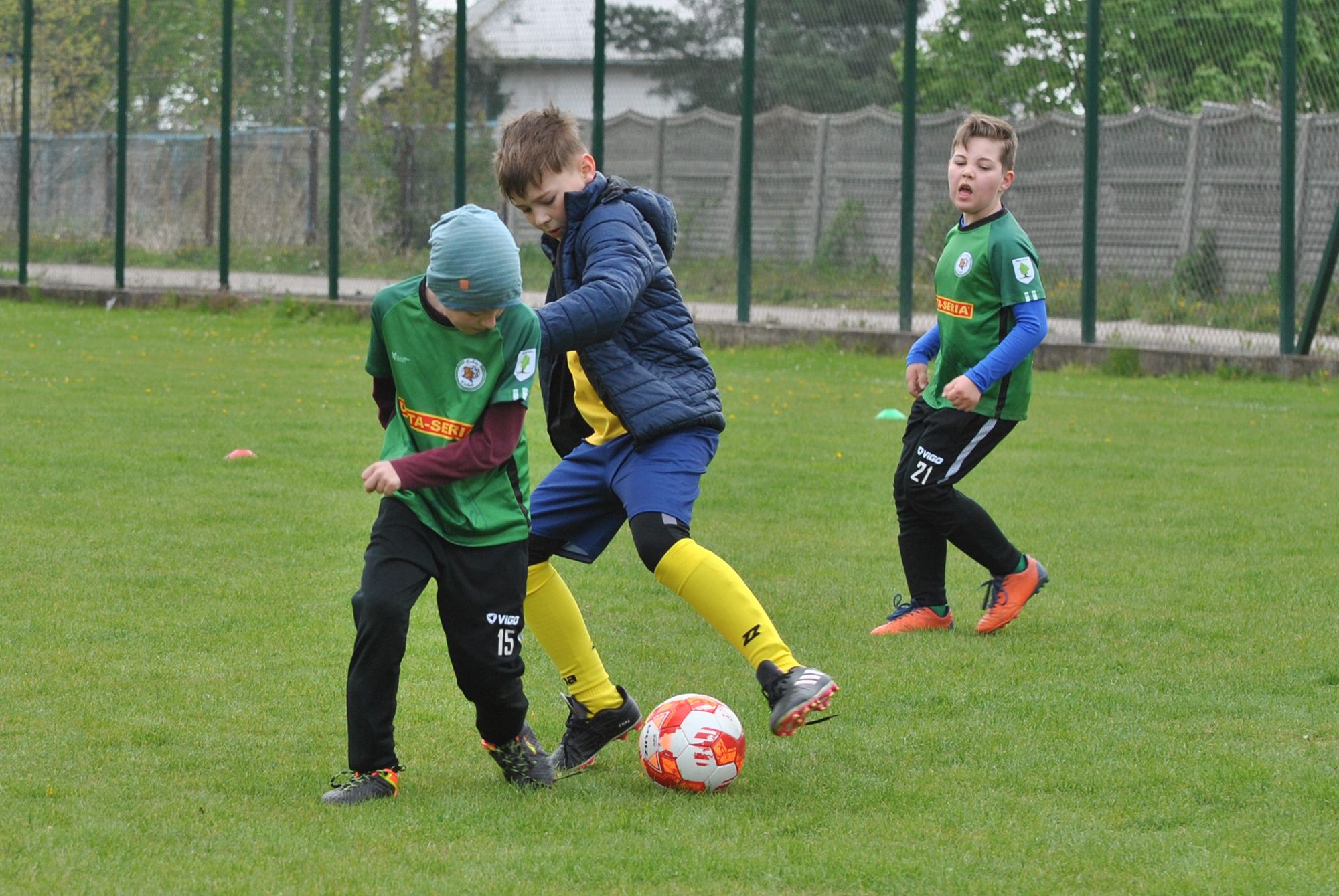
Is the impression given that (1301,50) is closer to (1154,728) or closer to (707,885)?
(1154,728)

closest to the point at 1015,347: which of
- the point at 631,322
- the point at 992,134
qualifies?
the point at 992,134

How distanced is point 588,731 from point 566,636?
251 mm

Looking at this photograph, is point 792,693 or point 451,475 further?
point 792,693

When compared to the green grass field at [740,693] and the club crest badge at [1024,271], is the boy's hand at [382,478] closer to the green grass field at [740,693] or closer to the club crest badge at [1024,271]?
the green grass field at [740,693]

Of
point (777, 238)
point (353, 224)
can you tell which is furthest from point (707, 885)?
point (353, 224)

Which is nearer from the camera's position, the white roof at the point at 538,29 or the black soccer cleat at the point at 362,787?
the black soccer cleat at the point at 362,787

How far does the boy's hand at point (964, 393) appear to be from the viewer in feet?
17.7

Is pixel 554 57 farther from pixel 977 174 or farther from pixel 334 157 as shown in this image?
pixel 977 174

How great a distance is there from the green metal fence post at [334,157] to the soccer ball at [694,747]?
14.9 metres

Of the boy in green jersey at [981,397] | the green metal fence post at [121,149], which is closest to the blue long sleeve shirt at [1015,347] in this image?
the boy in green jersey at [981,397]

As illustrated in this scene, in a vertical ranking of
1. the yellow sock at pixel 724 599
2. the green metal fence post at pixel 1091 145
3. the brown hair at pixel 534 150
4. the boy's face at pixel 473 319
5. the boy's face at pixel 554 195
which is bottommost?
the yellow sock at pixel 724 599

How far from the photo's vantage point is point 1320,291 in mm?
12977

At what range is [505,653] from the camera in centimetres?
379

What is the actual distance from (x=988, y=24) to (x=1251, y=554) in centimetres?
924
